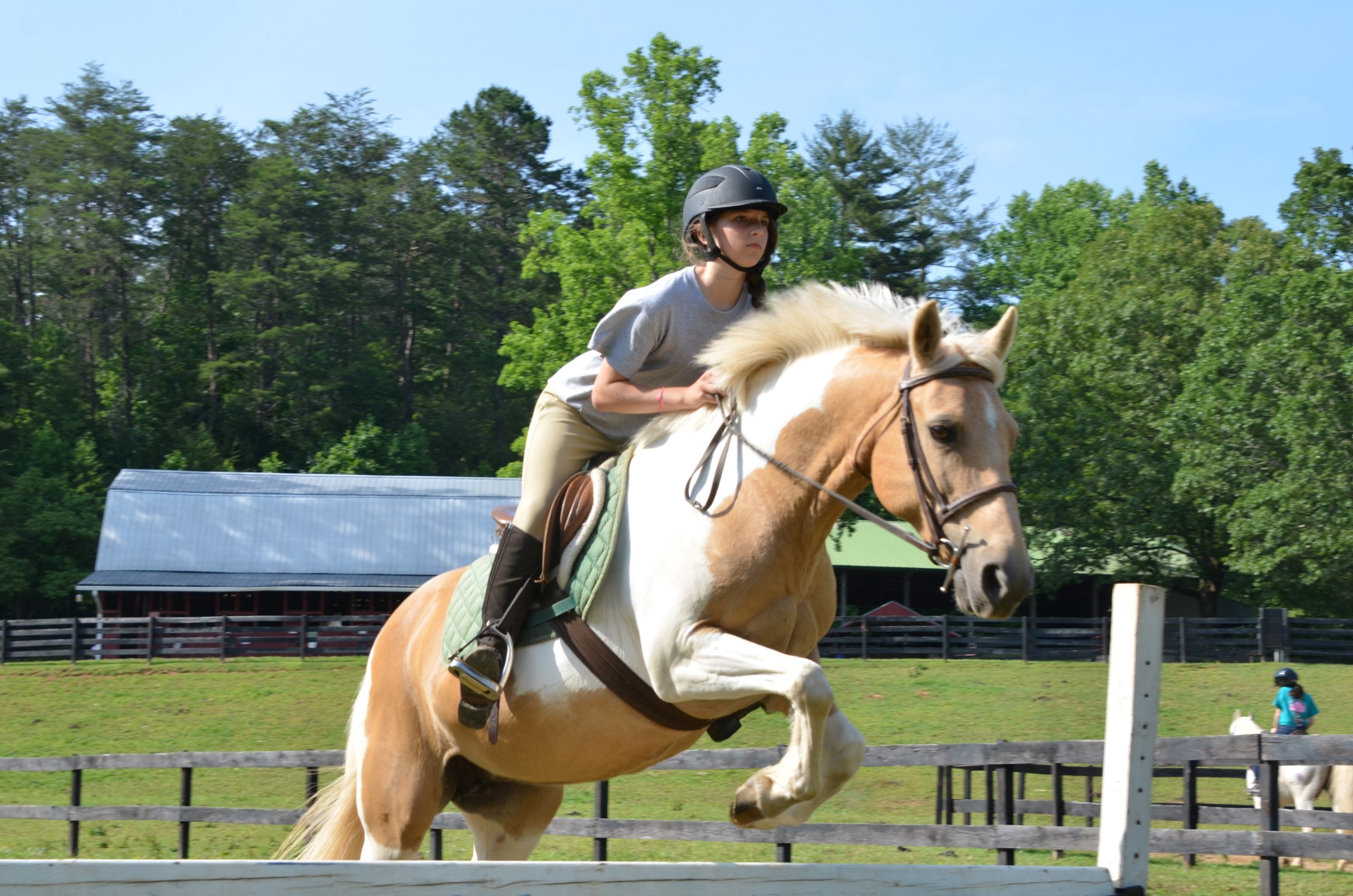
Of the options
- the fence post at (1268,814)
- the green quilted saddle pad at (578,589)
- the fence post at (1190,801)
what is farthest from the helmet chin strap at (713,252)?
the fence post at (1190,801)

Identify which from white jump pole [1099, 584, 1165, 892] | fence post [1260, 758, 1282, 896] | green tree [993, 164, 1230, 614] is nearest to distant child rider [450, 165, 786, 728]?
white jump pole [1099, 584, 1165, 892]

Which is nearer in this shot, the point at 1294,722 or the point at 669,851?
the point at 669,851

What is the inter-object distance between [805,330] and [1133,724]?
1732 millimetres

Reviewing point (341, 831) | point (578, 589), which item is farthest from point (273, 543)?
point (578, 589)

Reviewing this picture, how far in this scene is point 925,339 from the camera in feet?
12.9

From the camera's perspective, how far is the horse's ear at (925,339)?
389 cm

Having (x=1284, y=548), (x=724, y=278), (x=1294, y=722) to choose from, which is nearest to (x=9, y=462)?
(x=1284, y=548)

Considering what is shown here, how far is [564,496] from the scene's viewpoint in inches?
183

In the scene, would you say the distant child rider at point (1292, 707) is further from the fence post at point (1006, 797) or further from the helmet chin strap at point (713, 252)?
the helmet chin strap at point (713, 252)

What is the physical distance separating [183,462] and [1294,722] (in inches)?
1843

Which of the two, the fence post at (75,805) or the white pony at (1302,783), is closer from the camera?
the white pony at (1302,783)

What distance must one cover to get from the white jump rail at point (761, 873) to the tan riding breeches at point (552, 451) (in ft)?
6.78

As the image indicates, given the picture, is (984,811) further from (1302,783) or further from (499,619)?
(499,619)

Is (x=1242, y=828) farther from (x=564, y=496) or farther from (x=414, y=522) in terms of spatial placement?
(x=414, y=522)
